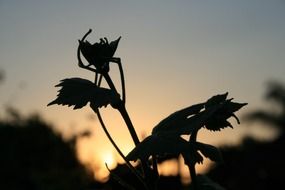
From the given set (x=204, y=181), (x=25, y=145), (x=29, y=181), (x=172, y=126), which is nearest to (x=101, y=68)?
(x=172, y=126)

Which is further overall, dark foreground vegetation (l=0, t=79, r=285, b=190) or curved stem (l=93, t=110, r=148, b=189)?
dark foreground vegetation (l=0, t=79, r=285, b=190)

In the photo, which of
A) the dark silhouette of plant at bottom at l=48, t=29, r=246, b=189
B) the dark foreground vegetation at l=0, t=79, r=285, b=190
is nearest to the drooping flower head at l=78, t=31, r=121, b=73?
the dark silhouette of plant at bottom at l=48, t=29, r=246, b=189

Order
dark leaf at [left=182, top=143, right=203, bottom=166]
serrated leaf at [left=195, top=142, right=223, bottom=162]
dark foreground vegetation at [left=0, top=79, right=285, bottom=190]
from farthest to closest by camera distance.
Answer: dark foreground vegetation at [left=0, top=79, right=285, bottom=190]
serrated leaf at [left=195, top=142, right=223, bottom=162]
dark leaf at [left=182, top=143, right=203, bottom=166]

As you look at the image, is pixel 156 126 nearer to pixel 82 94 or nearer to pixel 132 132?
pixel 132 132

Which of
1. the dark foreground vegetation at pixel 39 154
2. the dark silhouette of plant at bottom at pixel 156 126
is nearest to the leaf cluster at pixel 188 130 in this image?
the dark silhouette of plant at bottom at pixel 156 126

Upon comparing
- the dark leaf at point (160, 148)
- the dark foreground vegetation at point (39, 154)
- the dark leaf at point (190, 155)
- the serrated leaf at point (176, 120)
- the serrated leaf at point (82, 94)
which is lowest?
the dark leaf at point (190, 155)

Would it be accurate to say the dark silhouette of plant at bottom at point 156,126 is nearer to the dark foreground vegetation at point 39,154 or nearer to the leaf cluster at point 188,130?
the leaf cluster at point 188,130

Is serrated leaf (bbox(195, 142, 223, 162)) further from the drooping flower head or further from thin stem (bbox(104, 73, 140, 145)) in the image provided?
the drooping flower head
